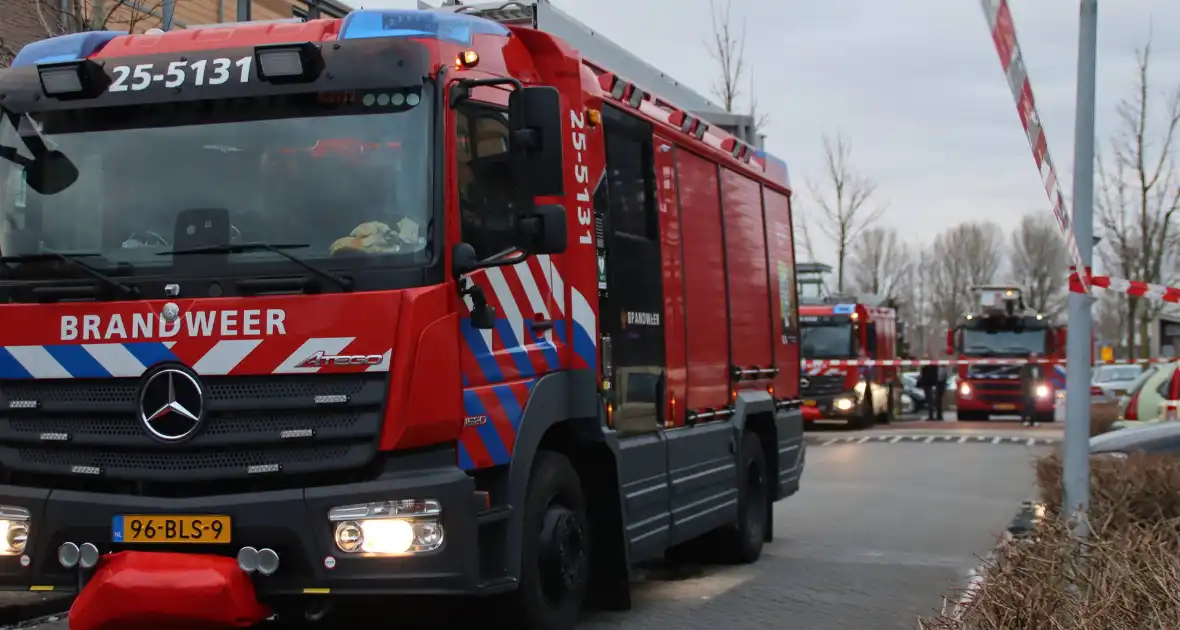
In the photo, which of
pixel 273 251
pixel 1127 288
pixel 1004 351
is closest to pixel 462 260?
pixel 273 251

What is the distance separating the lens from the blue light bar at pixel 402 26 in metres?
6.38

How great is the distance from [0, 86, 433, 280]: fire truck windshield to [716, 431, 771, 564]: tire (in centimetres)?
495

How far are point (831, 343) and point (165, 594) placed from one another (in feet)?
88.2

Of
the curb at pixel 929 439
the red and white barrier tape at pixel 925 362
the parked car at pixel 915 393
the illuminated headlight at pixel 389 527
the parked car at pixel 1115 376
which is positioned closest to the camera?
the illuminated headlight at pixel 389 527

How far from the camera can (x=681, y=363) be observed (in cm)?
905

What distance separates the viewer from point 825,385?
30672mm

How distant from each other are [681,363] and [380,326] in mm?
3527

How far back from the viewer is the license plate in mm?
5848

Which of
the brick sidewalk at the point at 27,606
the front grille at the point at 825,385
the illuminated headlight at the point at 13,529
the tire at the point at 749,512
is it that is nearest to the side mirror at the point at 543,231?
the illuminated headlight at the point at 13,529

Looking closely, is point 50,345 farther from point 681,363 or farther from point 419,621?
point 681,363

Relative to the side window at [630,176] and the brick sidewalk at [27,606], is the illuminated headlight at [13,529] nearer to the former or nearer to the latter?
the brick sidewalk at [27,606]

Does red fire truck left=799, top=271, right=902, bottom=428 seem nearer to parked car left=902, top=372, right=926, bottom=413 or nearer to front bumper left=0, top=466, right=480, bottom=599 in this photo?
parked car left=902, top=372, right=926, bottom=413

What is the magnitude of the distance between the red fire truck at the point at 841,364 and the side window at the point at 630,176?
68.5ft

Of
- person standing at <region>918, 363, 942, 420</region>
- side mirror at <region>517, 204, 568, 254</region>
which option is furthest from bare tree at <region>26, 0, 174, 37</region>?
person standing at <region>918, 363, 942, 420</region>
